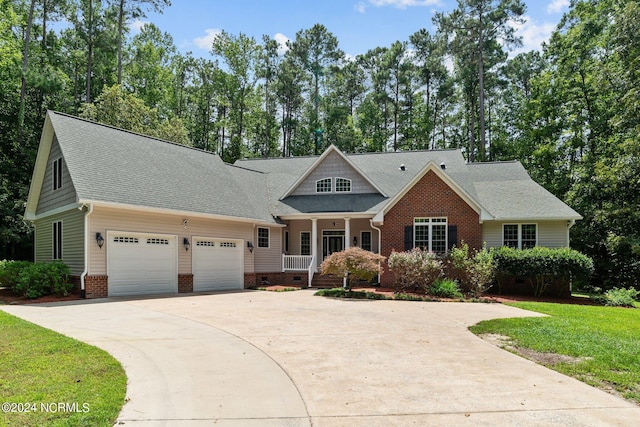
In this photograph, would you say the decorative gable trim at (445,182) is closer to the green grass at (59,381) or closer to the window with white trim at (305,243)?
the window with white trim at (305,243)

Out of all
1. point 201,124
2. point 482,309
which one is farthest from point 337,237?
point 201,124

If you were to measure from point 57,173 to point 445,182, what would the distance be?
1558cm

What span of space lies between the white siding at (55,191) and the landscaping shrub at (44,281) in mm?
2408

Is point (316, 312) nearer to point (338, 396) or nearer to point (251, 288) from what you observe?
Result: point (338, 396)

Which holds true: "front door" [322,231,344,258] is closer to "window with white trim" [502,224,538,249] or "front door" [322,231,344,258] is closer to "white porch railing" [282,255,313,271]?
"white porch railing" [282,255,313,271]

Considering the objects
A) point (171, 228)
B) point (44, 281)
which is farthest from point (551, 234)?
point (44, 281)

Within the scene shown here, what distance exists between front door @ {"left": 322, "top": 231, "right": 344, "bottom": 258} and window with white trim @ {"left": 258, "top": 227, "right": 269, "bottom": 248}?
10.2ft

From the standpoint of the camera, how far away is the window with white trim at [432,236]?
18.1 meters

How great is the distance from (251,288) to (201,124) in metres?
30.2

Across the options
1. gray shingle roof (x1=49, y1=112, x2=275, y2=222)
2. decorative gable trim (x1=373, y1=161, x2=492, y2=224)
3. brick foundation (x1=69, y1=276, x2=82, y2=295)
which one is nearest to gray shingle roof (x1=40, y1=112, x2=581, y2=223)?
gray shingle roof (x1=49, y1=112, x2=275, y2=222)

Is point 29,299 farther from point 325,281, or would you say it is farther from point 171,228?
point 325,281

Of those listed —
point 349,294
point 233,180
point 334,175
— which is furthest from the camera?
point 334,175

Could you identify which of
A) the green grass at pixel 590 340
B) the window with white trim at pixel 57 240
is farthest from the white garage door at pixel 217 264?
the green grass at pixel 590 340

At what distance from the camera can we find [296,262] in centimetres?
2088
